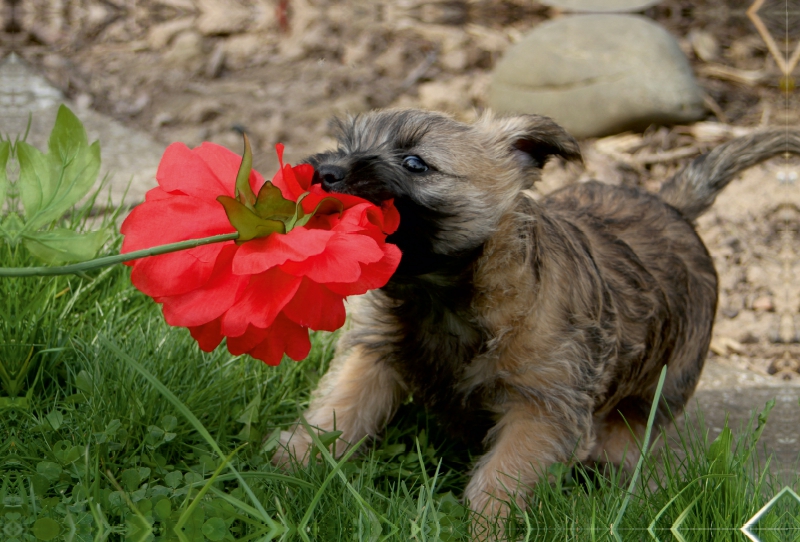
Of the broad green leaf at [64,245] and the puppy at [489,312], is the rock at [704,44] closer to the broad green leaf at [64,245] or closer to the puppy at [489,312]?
the puppy at [489,312]

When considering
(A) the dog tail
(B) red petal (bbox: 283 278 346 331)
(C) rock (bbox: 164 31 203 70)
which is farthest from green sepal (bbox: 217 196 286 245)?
(C) rock (bbox: 164 31 203 70)

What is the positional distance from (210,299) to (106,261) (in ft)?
0.81

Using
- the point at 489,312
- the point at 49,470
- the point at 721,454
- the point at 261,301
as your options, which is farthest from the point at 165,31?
the point at 721,454

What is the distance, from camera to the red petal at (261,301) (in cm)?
161

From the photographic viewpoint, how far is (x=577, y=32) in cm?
588

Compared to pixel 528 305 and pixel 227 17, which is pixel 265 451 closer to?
pixel 528 305

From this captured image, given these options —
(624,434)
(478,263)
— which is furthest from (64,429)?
(624,434)

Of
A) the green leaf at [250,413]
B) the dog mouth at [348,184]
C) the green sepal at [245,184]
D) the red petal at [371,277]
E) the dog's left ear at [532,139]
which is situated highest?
the green sepal at [245,184]

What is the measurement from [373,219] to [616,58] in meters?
4.36

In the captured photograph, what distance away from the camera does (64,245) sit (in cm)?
153

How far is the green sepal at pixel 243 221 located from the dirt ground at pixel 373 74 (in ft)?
10.3

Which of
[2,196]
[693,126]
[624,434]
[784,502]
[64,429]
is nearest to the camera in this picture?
[2,196]

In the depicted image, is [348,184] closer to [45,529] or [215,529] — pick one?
[215,529]

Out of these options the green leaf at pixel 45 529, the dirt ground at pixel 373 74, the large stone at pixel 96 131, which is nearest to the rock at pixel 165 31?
the dirt ground at pixel 373 74
